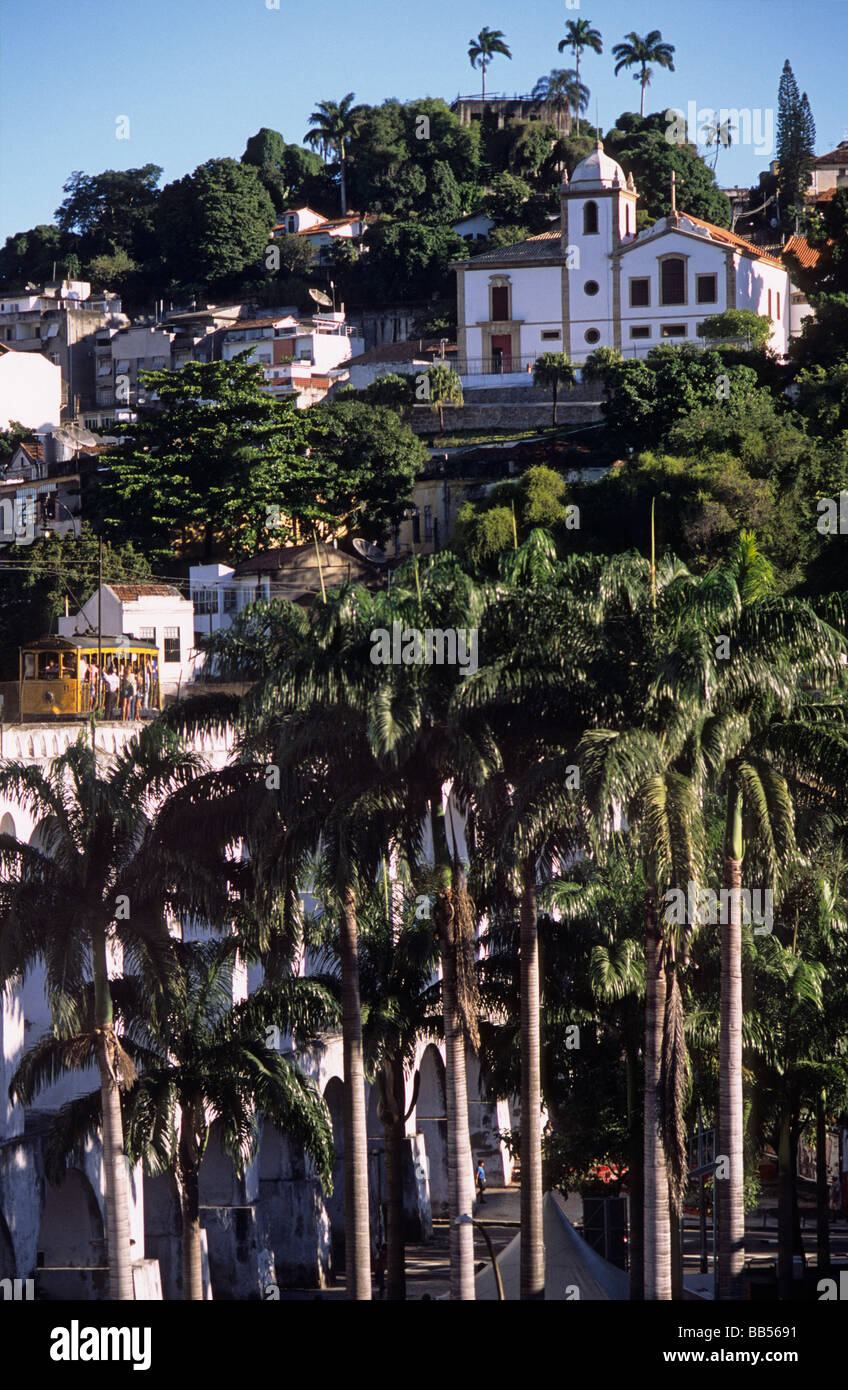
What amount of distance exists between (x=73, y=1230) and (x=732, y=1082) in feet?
33.8

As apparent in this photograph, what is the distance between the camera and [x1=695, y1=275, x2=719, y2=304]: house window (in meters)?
82.4

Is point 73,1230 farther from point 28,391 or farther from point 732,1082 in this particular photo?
point 28,391

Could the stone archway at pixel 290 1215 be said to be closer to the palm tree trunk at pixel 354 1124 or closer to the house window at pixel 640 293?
the palm tree trunk at pixel 354 1124

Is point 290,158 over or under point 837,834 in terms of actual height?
over

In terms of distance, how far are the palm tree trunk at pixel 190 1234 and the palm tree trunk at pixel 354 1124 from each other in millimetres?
2150

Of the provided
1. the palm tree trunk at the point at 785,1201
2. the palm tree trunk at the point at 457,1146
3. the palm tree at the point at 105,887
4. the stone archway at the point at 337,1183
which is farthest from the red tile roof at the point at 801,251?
the palm tree at the point at 105,887

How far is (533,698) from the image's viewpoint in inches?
955

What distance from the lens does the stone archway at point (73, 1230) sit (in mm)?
28125

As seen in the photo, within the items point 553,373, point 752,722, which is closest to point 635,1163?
point 752,722

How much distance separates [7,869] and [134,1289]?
251 inches

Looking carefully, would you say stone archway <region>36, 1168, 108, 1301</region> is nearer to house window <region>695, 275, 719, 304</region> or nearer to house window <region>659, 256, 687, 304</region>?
house window <region>695, 275, 719, 304</region>

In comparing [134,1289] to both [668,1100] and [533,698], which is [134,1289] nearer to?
[668,1100]

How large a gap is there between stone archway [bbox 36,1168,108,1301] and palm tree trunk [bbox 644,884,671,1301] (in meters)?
8.59
